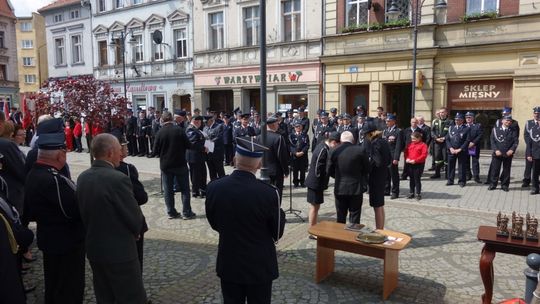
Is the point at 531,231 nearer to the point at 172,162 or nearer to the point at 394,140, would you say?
the point at 172,162

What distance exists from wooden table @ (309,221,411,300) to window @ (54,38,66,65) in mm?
30413

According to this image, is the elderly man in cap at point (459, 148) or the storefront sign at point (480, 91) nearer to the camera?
the elderly man in cap at point (459, 148)

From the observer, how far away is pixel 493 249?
434 cm

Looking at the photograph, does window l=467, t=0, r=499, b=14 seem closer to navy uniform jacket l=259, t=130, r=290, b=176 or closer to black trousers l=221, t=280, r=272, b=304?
navy uniform jacket l=259, t=130, r=290, b=176

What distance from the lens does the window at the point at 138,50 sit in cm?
2564

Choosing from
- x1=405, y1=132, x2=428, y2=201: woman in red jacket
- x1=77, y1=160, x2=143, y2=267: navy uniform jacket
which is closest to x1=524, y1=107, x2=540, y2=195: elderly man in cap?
x1=405, y1=132, x2=428, y2=201: woman in red jacket

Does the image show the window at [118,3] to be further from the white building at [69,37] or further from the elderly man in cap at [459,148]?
the elderly man in cap at [459,148]

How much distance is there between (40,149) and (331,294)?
3435 millimetres

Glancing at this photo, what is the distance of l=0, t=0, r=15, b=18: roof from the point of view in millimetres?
45053

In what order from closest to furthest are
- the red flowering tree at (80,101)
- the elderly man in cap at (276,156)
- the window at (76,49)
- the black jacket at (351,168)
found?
1. the black jacket at (351,168)
2. the elderly man in cap at (276,156)
3. the red flowering tree at (80,101)
4. the window at (76,49)

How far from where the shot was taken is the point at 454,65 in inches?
611

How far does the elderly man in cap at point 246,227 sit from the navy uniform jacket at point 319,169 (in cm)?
323

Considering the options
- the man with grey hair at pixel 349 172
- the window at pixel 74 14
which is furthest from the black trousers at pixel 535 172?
the window at pixel 74 14

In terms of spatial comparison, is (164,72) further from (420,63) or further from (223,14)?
(420,63)
